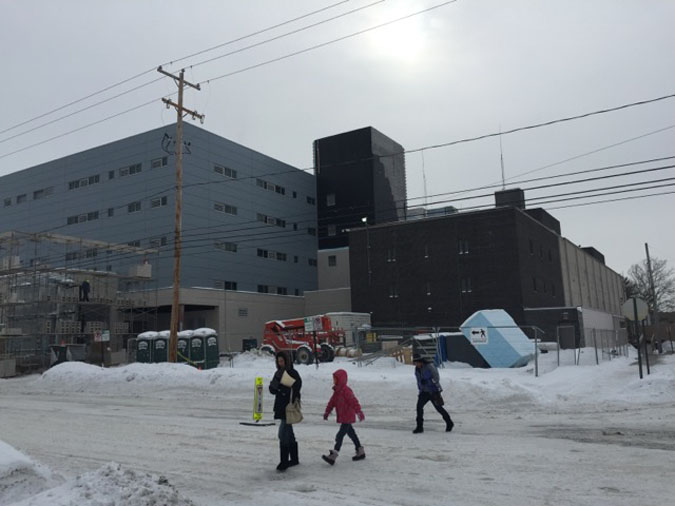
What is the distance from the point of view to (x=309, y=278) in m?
65.9

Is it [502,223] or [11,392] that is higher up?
[502,223]

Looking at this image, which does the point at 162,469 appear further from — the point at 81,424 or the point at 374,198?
the point at 374,198

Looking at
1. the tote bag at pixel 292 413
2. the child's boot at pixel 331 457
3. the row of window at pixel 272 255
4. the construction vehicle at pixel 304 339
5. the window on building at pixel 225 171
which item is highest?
the window on building at pixel 225 171

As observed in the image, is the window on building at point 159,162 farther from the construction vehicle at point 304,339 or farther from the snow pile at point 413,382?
the snow pile at point 413,382

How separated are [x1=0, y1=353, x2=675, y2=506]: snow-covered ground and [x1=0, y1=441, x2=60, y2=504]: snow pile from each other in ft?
0.05

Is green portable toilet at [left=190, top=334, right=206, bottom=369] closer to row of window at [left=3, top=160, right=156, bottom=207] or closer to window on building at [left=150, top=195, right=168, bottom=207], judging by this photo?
window on building at [left=150, top=195, right=168, bottom=207]

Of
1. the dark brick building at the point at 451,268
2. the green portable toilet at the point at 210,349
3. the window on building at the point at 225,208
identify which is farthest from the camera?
the window on building at the point at 225,208

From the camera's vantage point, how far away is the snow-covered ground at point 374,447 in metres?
6.50

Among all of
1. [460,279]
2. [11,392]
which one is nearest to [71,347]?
[11,392]

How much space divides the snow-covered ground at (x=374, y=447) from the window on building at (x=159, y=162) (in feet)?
109

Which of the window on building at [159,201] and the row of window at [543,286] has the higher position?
the window on building at [159,201]

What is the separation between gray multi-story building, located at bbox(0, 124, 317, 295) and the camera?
5084 centimetres

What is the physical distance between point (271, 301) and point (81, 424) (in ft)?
146

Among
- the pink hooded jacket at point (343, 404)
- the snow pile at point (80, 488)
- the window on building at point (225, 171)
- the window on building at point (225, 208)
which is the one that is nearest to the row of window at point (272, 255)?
the window on building at point (225, 208)
